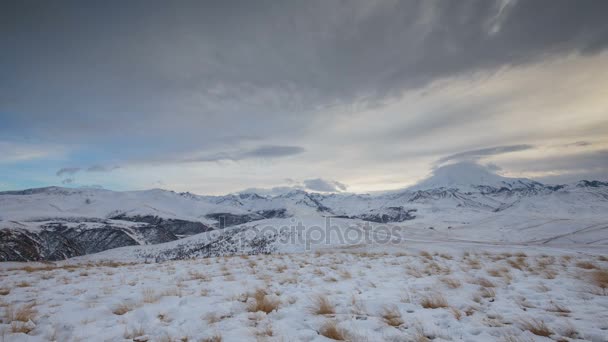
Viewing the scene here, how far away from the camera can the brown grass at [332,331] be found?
13.6ft

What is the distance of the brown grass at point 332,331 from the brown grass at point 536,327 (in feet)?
9.23

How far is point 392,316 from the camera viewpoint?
4.95 metres

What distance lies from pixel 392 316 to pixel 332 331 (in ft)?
4.54

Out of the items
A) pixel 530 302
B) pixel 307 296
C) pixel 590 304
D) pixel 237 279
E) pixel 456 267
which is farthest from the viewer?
pixel 456 267

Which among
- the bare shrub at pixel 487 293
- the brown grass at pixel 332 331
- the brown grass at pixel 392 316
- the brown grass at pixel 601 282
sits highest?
the brown grass at pixel 332 331

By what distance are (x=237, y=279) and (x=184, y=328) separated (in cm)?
460

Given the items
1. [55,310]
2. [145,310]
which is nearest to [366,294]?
[145,310]

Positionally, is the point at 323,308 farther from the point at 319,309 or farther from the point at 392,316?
the point at 392,316

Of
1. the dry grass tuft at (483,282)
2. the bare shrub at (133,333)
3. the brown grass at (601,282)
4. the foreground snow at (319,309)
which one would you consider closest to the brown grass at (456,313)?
the foreground snow at (319,309)

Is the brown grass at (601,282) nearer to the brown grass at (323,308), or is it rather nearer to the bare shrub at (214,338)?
the brown grass at (323,308)

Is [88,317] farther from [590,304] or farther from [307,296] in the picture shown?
[590,304]

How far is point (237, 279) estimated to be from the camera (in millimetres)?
9172

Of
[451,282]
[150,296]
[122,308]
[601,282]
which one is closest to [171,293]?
[150,296]

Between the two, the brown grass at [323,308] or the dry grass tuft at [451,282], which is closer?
the brown grass at [323,308]
